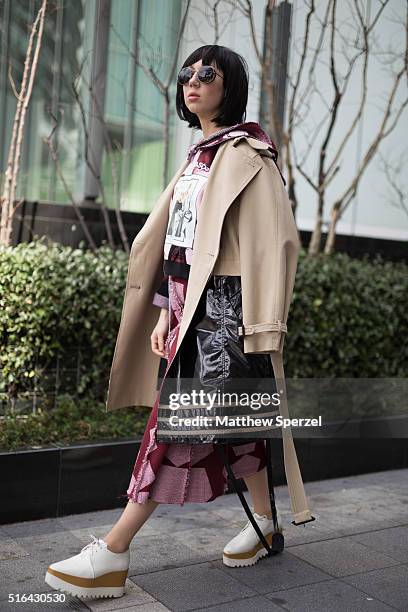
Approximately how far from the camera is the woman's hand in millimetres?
3064

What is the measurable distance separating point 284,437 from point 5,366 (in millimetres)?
1987

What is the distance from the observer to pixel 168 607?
280cm

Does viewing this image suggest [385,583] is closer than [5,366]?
Yes

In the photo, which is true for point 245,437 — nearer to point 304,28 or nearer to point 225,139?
point 225,139

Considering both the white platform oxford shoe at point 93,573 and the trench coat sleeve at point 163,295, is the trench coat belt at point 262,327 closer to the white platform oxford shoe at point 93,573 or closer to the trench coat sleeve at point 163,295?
the trench coat sleeve at point 163,295

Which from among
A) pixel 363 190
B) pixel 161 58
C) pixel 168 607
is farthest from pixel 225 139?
pixel 363 190

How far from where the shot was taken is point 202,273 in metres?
2.79

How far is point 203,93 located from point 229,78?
0.12 m

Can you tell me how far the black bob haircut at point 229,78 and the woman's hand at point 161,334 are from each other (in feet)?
A: 2.59

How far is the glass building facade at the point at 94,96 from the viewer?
6.43 m

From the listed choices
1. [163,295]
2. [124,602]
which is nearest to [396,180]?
[163,295]

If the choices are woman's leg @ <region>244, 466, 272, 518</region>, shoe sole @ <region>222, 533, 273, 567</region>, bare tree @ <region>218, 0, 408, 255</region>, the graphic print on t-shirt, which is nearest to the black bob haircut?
the graphic print on t-shirt

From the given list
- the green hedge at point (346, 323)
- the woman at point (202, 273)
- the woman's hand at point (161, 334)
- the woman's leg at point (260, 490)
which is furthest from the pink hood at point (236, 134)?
the green hedge at point (346, 323)

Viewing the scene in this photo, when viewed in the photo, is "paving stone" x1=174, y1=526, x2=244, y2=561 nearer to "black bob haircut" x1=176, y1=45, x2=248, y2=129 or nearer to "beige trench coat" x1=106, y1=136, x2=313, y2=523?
"beige trench coat" x1=106, y1=136, x2=313, y2=523
